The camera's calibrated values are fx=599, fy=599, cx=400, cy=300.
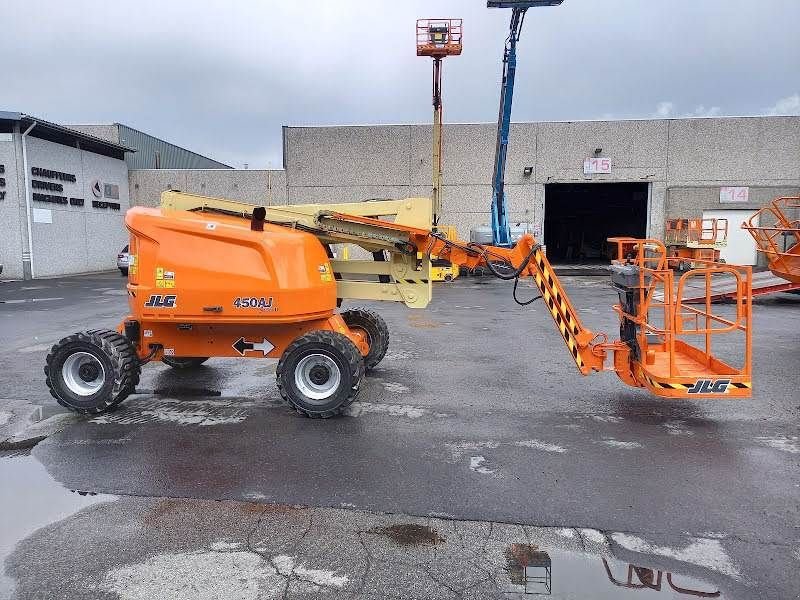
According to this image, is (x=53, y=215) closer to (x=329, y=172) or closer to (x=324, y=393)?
(x=329, y=172)

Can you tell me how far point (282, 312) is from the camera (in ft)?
20.0

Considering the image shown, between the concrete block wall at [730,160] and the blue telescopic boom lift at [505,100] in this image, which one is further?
the concrete block wall at [730,160]

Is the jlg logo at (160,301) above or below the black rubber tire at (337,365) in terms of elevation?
above

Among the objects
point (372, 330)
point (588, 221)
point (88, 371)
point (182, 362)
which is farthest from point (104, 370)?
point (588, 221)

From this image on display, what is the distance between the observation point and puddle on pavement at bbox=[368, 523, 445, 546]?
3822 millimetres

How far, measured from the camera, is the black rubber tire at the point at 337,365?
6.06 meters

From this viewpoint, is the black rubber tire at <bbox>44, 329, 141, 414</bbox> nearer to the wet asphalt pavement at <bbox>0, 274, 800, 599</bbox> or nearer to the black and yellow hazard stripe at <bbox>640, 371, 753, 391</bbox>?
the wet asphalt pavement at <bbox>0, 274, 800, 599</bbox>

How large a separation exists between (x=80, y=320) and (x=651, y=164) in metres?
25.6

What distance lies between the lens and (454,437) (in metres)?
5.71

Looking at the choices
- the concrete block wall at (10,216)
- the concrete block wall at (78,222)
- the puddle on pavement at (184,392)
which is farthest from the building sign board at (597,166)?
the puddle on pavement at (184,392)

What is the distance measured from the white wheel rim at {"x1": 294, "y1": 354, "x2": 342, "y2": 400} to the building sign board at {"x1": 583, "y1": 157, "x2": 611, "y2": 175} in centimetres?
2560

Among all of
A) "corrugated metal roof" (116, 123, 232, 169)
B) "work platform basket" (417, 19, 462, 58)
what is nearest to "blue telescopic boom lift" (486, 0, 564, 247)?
"work platform basket" (417, 19, 462, 58)

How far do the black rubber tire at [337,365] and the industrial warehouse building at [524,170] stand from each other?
23767mm

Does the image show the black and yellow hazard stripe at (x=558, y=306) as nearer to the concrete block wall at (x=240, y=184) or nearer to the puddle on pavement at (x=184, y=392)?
the puddle on pavement at (x=184, y=392)
